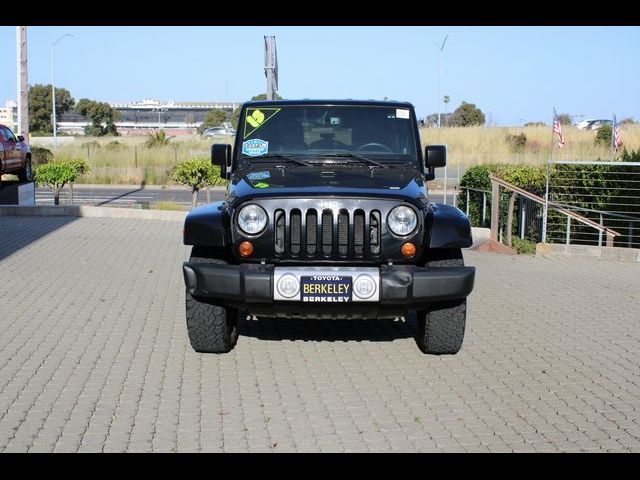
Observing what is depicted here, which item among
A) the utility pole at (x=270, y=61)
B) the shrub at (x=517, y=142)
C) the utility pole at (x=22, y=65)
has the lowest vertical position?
the shrub at (x=517, y=142)

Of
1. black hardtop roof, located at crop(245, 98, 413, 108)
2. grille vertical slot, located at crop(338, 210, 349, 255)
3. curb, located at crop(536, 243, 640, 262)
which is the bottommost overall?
curb, located at crop(536, 243, 640, 262)

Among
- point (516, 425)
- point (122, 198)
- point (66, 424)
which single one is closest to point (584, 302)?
point (516, 425)

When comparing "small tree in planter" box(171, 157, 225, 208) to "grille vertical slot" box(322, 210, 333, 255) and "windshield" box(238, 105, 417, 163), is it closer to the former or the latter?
"windshield" box(238, 105, 417, 163)

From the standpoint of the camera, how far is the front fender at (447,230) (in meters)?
6.30

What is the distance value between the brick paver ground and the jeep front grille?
95 cm

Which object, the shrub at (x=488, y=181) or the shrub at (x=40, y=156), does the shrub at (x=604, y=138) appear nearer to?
the shrub at (x=488, y=181)

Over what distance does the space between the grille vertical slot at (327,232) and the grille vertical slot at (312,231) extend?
54mm

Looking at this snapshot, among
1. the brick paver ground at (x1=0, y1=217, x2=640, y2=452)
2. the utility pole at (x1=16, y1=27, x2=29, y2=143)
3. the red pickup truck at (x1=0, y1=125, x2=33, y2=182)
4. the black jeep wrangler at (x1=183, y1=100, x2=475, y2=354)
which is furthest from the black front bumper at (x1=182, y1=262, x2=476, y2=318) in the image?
the utility pole at (x1=16, y1=27, x2=29, y2=143)

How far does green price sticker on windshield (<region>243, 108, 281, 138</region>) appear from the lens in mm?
7895

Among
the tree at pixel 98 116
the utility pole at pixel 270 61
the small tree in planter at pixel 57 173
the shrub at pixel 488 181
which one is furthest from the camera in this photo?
the tree at pixel 98 116

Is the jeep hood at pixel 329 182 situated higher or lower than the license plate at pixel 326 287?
higher

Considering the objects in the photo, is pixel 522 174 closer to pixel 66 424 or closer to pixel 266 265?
pixel 266 265

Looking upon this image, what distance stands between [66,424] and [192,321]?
1.69 meters

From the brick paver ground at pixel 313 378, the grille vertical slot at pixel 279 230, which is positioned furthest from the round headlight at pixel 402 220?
the brick paver ground at pixel 313 378
